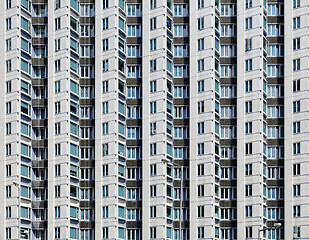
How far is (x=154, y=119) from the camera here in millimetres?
95125

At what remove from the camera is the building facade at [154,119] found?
304 ft

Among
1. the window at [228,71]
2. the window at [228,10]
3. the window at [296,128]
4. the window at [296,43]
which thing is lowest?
the window at [296,128]

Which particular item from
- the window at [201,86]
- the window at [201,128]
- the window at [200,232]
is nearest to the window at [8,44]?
the window at [201,86]

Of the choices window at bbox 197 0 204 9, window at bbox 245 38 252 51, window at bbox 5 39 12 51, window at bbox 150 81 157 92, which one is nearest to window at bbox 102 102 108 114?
window at bbox 150 81 157 92

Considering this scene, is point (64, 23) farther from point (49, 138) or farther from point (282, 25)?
point (282, 25)

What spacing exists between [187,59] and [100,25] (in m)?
12.5

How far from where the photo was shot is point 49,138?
94750 mm

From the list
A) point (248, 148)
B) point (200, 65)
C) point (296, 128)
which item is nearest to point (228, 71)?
point (200, 65)

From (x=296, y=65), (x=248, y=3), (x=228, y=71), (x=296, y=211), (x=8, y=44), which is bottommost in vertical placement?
(x=296, y=211)

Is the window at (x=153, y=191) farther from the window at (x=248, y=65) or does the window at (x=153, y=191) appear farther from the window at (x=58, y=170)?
the window at (x=248, y=65)

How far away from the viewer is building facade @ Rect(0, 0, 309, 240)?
3649 inches

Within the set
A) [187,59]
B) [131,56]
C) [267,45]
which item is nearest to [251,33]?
[267,45]

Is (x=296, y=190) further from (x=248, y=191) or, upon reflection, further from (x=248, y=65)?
(x=248, y=65)

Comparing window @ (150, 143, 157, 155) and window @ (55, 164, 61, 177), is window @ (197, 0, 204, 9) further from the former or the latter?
window @ (55, 164, 61, 177)
